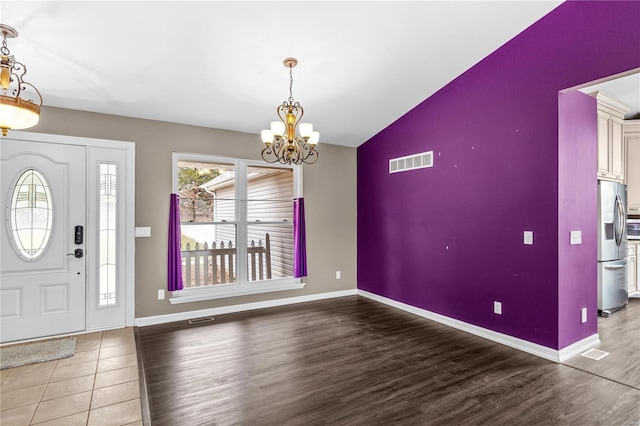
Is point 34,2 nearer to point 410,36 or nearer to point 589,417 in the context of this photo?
point 410,36

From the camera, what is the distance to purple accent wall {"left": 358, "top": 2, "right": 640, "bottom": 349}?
309 cm

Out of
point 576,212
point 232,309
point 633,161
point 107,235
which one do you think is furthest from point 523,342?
point 107,235

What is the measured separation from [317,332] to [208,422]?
Answer: 1.91 metres

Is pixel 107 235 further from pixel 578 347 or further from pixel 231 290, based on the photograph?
pixel 578 347

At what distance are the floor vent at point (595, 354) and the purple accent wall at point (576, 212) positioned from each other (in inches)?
6.4

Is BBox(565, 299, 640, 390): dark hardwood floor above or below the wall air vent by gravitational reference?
below

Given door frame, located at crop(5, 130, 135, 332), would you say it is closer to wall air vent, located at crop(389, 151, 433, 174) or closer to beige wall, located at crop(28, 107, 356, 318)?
beige wall, located at crop(28, 107, 356, 318)

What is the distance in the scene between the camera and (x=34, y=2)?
242 centimetres

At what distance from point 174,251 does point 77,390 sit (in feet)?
6.39

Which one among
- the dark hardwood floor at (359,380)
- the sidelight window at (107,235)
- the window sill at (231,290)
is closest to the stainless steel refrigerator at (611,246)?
the dark hardwood floor at (359,380)

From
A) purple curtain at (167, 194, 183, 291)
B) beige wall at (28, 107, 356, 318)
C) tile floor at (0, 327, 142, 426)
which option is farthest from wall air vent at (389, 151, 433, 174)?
tile floor at (0, 327, 142, 426)

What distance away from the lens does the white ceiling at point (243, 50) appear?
2734 millimetres

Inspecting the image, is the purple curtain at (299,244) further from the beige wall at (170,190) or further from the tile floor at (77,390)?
the tile floor at (77,390)

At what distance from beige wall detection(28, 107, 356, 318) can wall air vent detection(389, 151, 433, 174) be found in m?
1.02
